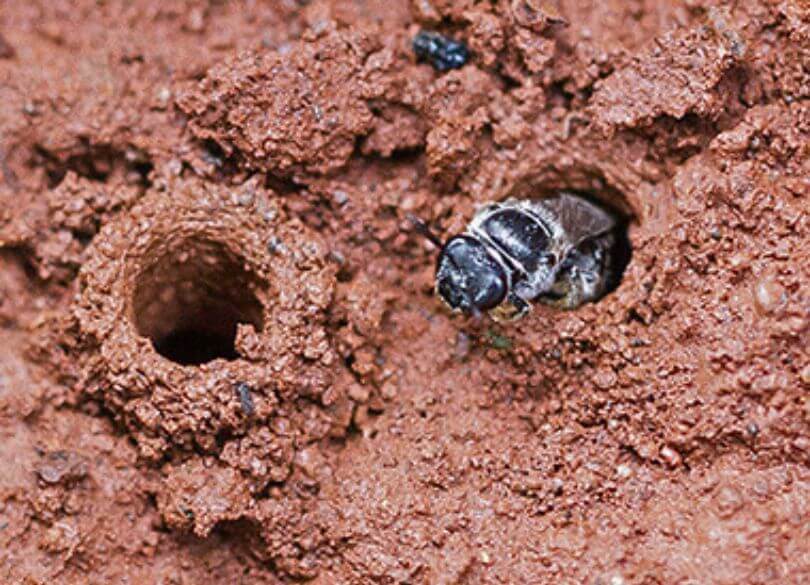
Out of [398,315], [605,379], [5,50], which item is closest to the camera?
[605,379]

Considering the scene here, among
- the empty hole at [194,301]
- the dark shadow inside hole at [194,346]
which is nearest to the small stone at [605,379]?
the empty hole at [194,301]

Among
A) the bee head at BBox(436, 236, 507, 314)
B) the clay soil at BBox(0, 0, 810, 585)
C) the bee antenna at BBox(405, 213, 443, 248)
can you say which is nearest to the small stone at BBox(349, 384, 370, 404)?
the clay soil at BBox(0, 0, 810, 585)

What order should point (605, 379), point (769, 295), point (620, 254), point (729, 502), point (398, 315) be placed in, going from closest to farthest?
point (729, 502)
point (769, 295)
point (605, 379)
point (398, 315)
point (620, 254)

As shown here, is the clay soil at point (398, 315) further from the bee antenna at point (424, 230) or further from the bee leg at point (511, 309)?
the bee antenna at point (424, 230)

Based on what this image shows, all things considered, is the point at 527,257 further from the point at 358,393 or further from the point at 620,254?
the point at 358,393

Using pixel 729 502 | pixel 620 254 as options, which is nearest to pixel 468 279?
pixel 620 254

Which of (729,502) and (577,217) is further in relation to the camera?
(577,217)

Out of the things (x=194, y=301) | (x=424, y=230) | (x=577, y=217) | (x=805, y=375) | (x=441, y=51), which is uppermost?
(x=441, y=51)

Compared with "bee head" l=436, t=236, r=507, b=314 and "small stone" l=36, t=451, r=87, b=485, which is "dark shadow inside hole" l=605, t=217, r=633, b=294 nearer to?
"bee head" l=436, t=236, r=507, b=314
